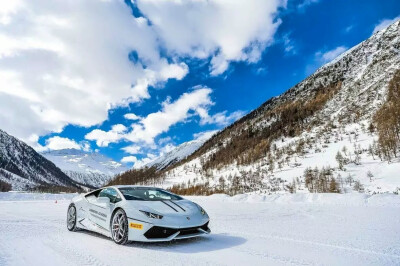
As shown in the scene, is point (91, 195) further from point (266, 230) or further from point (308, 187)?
point (308, 187)

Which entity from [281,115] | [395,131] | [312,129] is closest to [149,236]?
[395,131]

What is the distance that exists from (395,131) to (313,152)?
15.6 m

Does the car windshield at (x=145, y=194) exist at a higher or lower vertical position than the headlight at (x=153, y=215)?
higher

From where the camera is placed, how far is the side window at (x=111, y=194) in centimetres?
691

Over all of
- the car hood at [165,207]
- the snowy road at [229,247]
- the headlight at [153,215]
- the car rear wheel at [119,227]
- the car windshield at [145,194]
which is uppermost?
the car windshield at [145,194]

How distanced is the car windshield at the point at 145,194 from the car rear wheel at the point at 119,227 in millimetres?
418

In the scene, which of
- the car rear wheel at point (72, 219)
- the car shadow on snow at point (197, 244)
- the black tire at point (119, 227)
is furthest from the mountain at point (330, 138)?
the black tire at point (119, 227)

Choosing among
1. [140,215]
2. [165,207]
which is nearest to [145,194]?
[165,207]

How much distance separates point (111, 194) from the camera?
23.9 ft

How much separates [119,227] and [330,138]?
5909 cm

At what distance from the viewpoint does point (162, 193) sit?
7609 millimetres

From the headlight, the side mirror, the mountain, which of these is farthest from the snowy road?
the mountain

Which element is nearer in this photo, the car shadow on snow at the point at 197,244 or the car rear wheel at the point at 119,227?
the car shadow on snow at the point at 197,244

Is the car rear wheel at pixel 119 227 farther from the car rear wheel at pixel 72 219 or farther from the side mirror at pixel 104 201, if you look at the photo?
the car rear wheel at pixel 72 219
